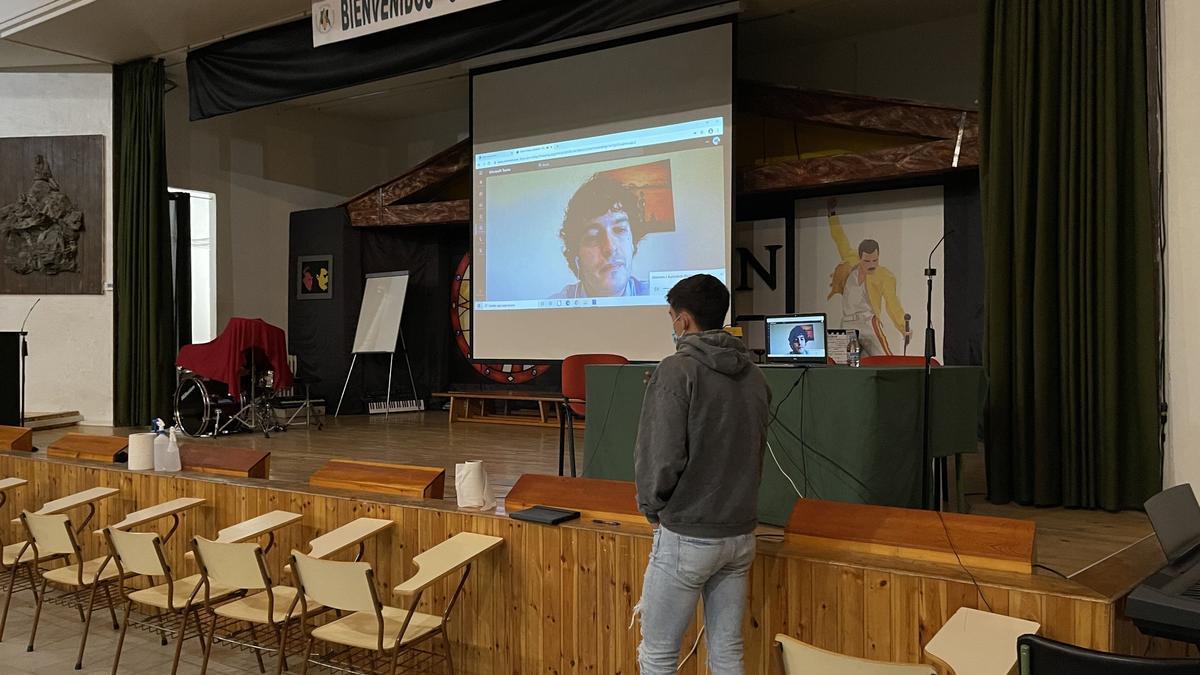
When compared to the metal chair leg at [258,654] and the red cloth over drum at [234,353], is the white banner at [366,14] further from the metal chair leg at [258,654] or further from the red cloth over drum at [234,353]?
the metal chair leg at [258,654]

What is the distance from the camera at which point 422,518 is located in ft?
12.3

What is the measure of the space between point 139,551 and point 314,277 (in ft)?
24.3

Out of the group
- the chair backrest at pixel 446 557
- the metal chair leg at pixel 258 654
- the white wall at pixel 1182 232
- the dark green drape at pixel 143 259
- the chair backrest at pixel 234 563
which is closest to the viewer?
the chair backrest at pixel 446 557

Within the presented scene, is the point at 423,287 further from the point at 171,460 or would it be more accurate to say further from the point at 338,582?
the point at 338,582

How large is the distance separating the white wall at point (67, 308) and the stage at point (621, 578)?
4.49m

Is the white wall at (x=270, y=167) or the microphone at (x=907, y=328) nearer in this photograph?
the microphone at (x=907, y=328)

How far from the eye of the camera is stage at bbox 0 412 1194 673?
2533mm

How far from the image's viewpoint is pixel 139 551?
385 cm

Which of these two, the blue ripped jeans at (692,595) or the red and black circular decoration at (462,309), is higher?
the red and black circular decoration at (462,309)

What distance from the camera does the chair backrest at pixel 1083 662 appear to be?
1.78 metres

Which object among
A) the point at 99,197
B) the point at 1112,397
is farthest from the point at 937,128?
the point at 99,197

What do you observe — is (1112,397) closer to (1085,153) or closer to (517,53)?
(1085,153)

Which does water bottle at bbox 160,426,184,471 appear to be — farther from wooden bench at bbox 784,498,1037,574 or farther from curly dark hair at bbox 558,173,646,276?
curly dark hair at bbox 558,173,646,276

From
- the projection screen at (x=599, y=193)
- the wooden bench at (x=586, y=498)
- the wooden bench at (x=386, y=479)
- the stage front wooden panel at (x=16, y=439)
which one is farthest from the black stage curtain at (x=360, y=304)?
the wooden bench at (x=586, y=498)
